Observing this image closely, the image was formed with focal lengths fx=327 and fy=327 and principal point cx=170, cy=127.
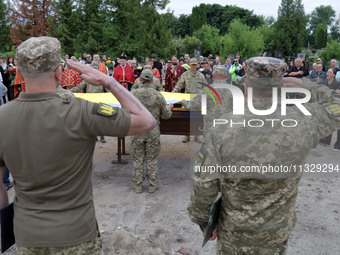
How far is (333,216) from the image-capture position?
4.18 m

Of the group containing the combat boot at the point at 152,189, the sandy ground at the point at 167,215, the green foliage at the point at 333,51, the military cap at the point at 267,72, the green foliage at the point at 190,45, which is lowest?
the sandy ground at the point at 167,215

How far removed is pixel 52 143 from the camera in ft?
4.78

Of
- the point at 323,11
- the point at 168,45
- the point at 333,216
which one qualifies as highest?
the point at 323,11

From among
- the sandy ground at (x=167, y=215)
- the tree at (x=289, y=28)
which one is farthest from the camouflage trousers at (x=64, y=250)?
the tree at (x=289, y=28)

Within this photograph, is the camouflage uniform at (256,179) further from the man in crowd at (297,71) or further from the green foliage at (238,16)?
the green foliage at (238,16)

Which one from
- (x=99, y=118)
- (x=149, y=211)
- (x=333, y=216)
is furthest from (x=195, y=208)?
(x=333, y=216)

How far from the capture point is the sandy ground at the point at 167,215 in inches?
A: 137

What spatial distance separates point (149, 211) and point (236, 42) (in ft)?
92.2

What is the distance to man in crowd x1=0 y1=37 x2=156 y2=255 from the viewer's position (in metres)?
1.45

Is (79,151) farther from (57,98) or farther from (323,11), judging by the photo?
(323,11)

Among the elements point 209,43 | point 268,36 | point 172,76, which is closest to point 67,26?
point 209,43

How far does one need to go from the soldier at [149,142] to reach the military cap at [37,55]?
3151 millimetres

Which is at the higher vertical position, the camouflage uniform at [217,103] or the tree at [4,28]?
the tree at [4,28]

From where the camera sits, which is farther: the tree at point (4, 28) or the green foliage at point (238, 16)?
the green foliage at point (238, 16)
